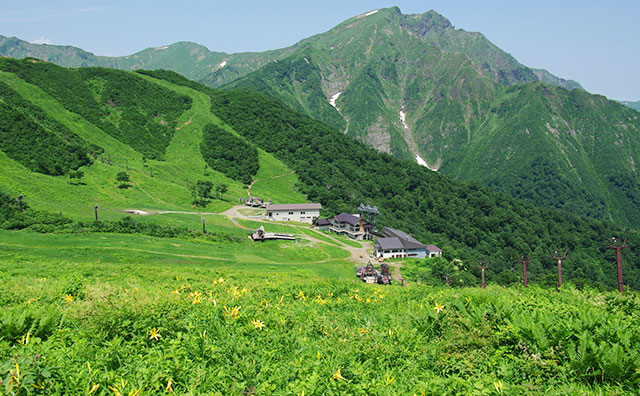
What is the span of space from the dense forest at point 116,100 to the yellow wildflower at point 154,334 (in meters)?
107

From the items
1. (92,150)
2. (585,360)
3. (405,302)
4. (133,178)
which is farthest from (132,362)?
(92,150)

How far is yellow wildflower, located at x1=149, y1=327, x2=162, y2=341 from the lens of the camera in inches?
352

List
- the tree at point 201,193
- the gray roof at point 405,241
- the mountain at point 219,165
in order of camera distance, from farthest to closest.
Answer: the tree at point 201,193, the mountain at point 219,165, the gray roof at point 405,241

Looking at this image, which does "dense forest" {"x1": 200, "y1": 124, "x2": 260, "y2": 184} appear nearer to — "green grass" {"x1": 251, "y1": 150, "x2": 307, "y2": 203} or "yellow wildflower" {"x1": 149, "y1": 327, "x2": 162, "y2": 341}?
"green grass" {"x1": 251, "y1": 150, "x2": 307, "y2": 203}

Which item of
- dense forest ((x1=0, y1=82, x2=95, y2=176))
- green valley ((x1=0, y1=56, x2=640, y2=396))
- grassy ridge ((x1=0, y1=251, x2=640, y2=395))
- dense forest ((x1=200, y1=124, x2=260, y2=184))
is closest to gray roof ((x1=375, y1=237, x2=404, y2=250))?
green valley ((x1=0, y1=56, x2=640, y2=396))

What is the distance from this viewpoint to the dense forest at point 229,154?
4432 inches

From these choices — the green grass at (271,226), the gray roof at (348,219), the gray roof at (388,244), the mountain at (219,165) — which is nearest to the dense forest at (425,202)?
the mountain at (219,165)

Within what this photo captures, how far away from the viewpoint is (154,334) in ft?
29.6

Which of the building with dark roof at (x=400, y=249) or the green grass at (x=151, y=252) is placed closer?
the green grass at (x=151, y=252)

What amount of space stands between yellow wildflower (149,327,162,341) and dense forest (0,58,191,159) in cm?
10748

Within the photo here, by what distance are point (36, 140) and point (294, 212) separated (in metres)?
58.2

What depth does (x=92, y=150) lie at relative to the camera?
91812 mm

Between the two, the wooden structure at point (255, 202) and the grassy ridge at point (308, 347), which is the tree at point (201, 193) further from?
the grassy ridge at point (308, 347)

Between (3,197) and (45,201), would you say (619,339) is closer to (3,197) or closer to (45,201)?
(3,197)
